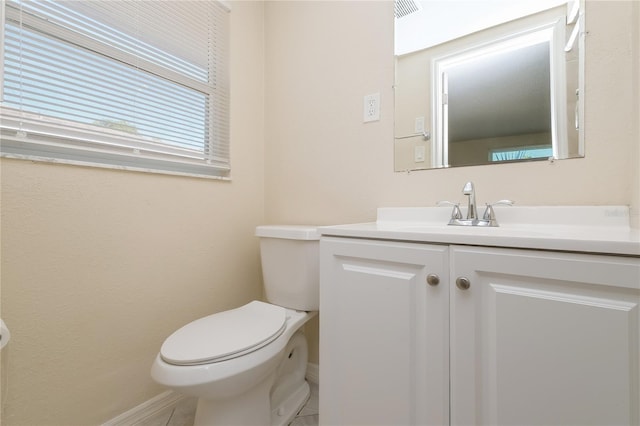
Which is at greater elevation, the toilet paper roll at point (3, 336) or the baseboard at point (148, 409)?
the toilet paper roll at point (3, 336)

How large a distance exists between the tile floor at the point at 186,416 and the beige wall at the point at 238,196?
0.10 m

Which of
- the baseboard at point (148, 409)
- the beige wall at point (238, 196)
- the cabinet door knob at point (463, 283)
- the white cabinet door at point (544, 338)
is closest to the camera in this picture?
the white cabinet door at point (544, 338)

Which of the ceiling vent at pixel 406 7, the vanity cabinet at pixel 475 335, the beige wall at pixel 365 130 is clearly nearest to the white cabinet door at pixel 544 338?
the vanity cabinet at pixel 475 335

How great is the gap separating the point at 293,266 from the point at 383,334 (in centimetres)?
55

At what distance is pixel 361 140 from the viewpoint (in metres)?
1.29

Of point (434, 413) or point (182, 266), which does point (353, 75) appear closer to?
point (182, 266)

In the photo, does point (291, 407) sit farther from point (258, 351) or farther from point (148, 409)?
point (148, 409)

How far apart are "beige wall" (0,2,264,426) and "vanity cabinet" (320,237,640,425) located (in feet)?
2.47

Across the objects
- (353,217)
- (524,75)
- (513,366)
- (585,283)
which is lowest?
(513,366)

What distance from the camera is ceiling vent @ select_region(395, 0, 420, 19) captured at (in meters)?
1.15

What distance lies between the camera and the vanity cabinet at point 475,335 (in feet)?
1.67

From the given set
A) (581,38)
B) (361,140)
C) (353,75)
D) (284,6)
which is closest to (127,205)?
(361,140)

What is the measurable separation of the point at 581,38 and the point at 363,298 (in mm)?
1053

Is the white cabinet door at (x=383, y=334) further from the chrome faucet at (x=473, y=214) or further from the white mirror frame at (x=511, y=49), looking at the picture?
the white mirror frame at (x=511, y=49)
